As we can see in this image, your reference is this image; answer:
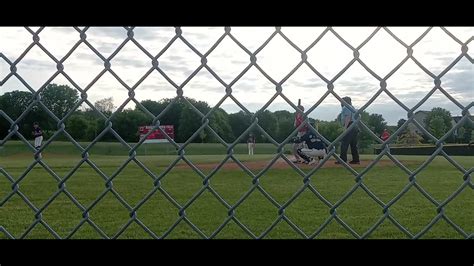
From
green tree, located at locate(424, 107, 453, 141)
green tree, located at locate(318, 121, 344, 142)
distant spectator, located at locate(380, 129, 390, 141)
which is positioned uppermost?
green tree, located at locate(424, 107, 453, 141)

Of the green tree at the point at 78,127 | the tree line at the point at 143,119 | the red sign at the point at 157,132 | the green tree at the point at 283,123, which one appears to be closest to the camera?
the red sign at the point at 157,132


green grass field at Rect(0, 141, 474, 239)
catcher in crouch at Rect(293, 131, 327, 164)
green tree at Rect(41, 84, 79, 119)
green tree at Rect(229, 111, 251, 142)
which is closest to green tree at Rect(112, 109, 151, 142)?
green tree at Rect(41, 84, 79, 119)

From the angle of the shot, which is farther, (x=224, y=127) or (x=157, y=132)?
(x=224, y=127)

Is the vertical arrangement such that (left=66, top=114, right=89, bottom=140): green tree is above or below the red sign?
below

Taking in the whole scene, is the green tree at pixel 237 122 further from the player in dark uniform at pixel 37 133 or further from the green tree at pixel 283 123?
the player in dark uniform at pixel 37 133

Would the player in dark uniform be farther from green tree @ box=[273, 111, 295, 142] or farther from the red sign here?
green tree @ box=[273, 111, 295, 142]

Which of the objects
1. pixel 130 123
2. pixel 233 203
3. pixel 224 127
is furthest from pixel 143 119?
pixel 233 203

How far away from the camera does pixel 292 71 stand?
143 centimetres

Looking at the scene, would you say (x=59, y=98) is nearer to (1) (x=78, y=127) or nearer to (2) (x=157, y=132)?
(1) (x=78, y=127)

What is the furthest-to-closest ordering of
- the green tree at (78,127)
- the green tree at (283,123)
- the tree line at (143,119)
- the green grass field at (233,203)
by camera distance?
the green grass field at (233,203)
the green tree at (78,127)
the green tree at (283,123)
the tree line at (143,119)

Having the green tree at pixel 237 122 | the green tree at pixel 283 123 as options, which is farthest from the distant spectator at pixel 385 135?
the green tree at pixel 237 122

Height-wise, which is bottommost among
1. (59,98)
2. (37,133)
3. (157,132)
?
(37,133)

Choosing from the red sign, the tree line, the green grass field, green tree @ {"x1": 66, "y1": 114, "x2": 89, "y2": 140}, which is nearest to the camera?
the red sign
